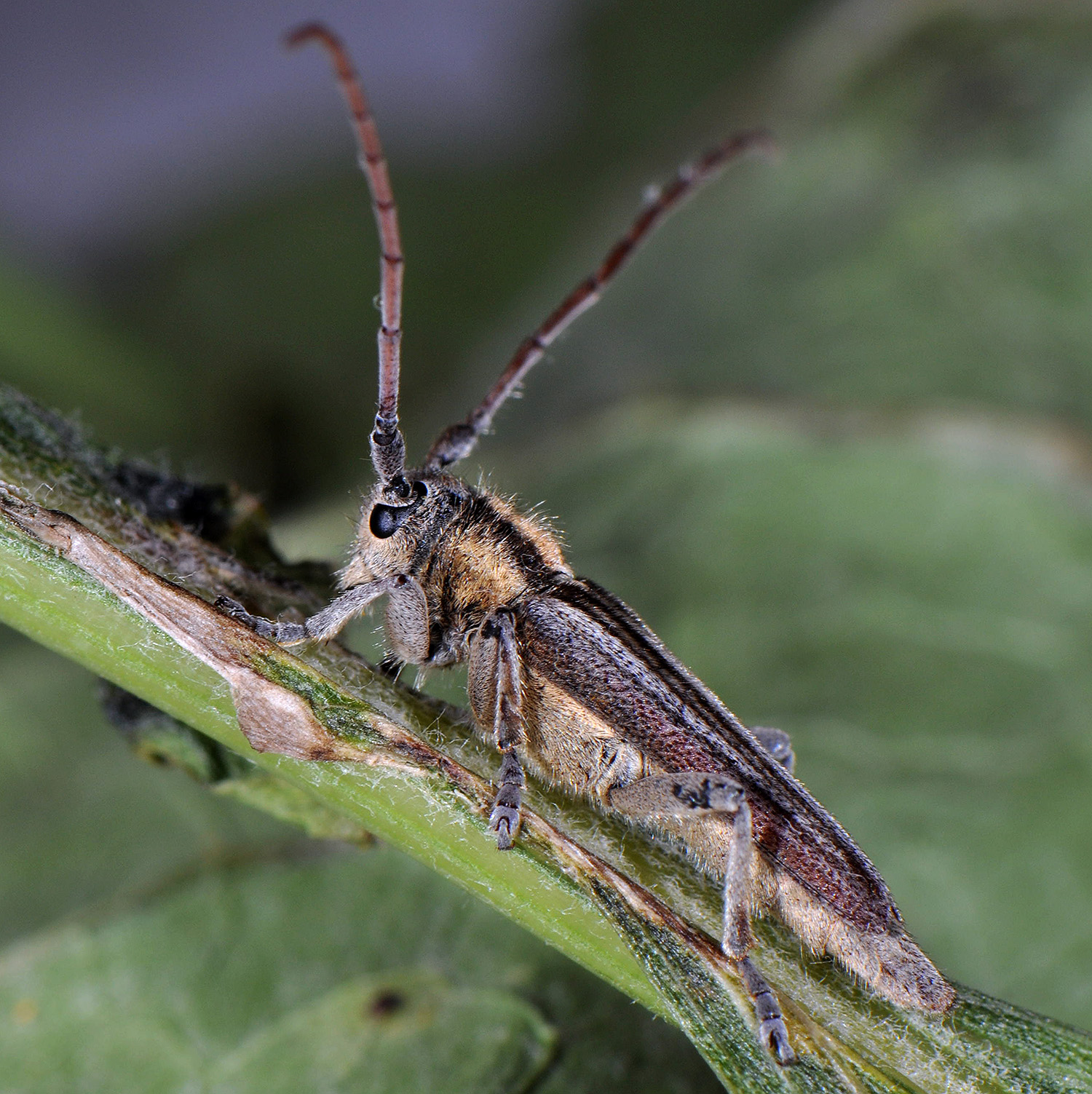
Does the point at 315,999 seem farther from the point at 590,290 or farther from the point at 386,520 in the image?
the point at 590,290

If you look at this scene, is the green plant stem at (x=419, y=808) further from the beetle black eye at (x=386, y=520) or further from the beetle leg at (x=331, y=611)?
the beetle black eye at (x=386, y=520)

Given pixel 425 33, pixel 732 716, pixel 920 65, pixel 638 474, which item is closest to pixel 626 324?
pixel 638 474

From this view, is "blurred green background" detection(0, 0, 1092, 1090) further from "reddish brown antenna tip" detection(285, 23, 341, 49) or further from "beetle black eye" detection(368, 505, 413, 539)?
"reddish brown antenna tip" detection(285, 23, 341, 49)

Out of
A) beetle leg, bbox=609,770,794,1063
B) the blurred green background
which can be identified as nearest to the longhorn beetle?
beetle leg, bbox=609,770,794,1063

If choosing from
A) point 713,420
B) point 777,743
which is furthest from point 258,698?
point 713,420

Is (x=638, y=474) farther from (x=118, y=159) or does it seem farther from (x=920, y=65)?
(x=118, y=159)

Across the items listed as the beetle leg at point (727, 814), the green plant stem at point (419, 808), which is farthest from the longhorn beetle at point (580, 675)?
the green plant stem at point (419, 808)
